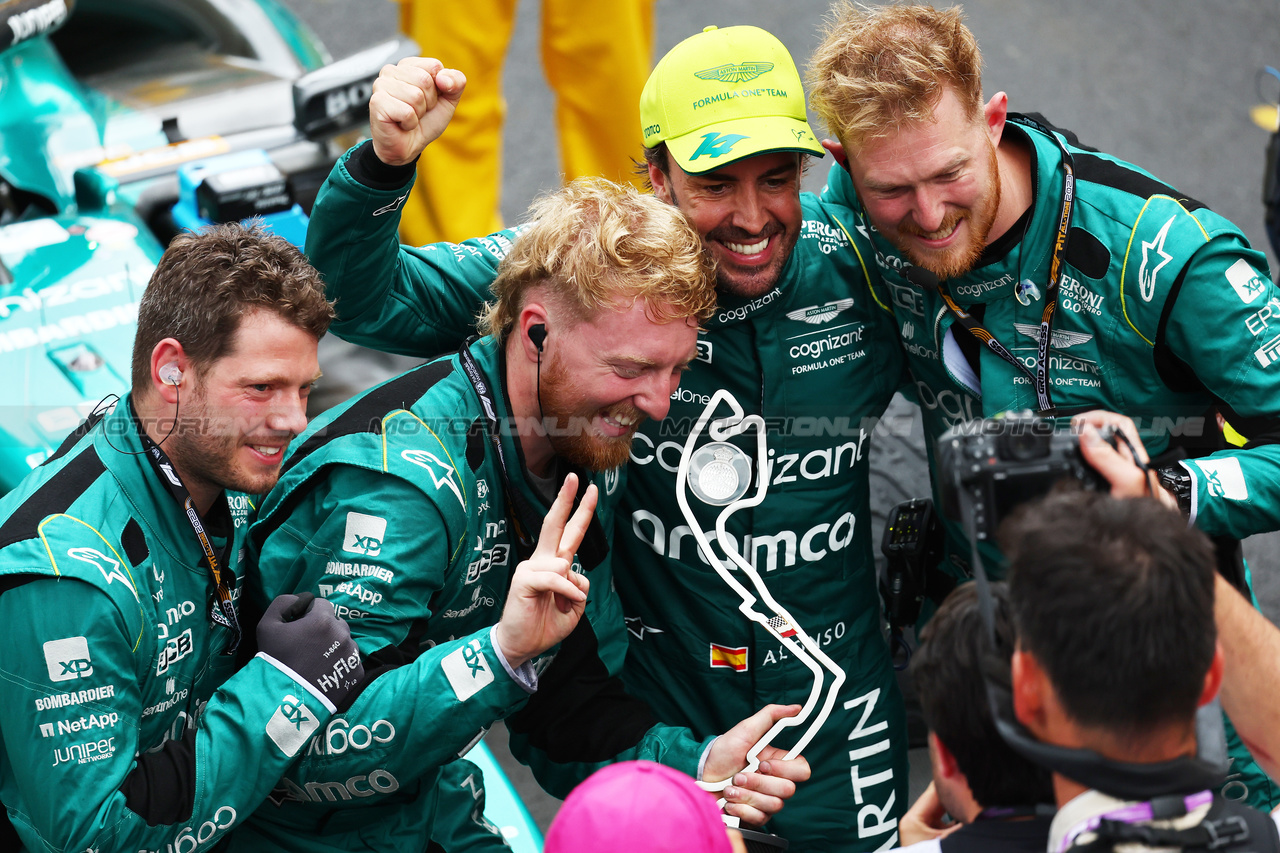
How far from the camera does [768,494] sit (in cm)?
272

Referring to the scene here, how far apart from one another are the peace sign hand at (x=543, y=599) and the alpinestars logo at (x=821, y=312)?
75 centimetres

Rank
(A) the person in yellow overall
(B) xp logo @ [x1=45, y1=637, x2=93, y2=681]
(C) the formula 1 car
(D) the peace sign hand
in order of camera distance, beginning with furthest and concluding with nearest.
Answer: (A) the person in yellow overall
(C) the formula 1 car
(D) the peace sign hand
(B) xp logo @ [x1=45, y1=637, x2=93, y2=681]

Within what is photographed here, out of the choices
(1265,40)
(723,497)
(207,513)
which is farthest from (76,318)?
(1265,40)

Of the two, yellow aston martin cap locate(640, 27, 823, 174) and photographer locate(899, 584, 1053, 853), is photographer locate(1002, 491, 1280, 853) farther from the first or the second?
yellow aston martin cap locate(640, 27, 823, 174)

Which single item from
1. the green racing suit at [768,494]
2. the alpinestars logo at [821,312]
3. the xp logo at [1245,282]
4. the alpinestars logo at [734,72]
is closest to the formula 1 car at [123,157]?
the green racing suit at [768,494]

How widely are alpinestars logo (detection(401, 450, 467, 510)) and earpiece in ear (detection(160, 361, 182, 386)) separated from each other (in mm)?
394

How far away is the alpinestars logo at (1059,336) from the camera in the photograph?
2.51 m

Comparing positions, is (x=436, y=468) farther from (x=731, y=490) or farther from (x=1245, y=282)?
(x=1245, y=282)

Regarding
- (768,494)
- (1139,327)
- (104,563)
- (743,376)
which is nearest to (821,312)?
(743,376)

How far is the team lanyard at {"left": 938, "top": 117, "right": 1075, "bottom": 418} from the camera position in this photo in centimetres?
250

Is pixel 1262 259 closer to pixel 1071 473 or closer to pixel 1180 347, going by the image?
pixel 1180 347

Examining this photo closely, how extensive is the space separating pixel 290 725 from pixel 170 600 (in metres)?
0.30

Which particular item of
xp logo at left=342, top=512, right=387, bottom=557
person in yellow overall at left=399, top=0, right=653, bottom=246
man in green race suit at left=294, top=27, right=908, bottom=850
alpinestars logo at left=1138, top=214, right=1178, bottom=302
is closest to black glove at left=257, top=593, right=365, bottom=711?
xp logo at left=342, top=512, right=387, bottom=557

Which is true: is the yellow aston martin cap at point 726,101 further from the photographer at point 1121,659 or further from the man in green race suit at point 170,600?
the photographer at point 1121,659
